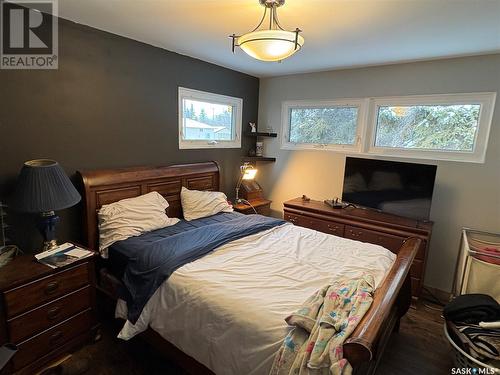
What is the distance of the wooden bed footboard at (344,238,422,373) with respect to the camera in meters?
1.07

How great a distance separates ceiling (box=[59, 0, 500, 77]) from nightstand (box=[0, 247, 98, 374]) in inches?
71.4

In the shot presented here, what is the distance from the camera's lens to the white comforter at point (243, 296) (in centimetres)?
142

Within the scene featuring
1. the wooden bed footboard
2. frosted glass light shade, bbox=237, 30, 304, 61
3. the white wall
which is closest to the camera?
the wooden bed footboard

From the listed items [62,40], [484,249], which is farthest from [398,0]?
[62,40]

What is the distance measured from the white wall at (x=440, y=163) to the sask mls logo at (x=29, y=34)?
2.72 meters

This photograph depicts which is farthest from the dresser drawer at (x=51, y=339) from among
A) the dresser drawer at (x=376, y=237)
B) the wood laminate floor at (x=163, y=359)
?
the dresser drawer at (x=376, y=237)

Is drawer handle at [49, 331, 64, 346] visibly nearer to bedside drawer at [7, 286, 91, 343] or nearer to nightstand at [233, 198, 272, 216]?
bedside drawer at [7, 286, 91, 343]

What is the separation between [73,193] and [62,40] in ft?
4.01

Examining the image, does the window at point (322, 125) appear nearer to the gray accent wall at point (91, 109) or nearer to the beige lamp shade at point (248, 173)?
the beige lamp shade at point (248, 173)

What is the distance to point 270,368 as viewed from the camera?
51.7 inches

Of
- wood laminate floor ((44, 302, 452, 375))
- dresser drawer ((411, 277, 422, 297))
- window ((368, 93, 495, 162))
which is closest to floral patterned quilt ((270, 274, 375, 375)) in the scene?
wood laminate floor ((44, 302, 452, 375))

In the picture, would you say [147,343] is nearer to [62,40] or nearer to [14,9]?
[62,40]

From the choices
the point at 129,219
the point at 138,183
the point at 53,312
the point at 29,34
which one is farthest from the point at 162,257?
the point at 29,34

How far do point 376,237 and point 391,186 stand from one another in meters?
0.57
